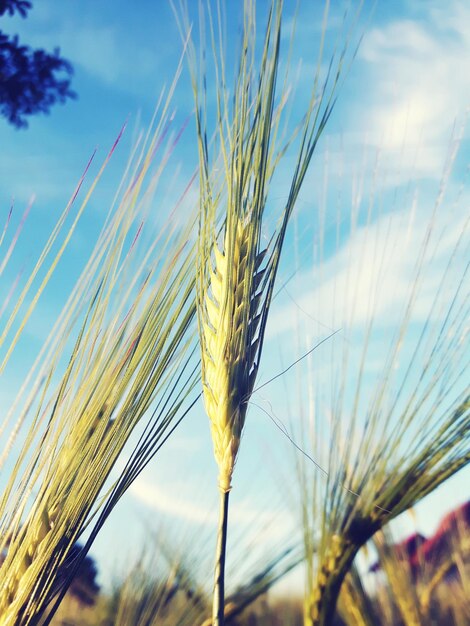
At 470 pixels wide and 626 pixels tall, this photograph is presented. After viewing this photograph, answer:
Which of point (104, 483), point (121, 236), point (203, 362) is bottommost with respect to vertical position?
point (104, 483)

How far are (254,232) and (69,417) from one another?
0.92ft

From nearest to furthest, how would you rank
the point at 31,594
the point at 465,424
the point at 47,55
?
the point at 31,594
the point at 465,424
the point at 47,55

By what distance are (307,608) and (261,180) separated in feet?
2.01

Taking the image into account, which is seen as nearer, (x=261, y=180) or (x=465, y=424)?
(x=261, y=180)

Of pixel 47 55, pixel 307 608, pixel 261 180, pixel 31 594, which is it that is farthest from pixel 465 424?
pixel 47 55

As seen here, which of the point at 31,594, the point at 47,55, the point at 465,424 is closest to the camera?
the point at 31,594

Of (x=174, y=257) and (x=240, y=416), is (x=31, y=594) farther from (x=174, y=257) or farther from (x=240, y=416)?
(x=174, y=257)

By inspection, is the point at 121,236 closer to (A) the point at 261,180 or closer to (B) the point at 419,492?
(A) the point at 261,180

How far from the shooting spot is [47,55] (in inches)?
115

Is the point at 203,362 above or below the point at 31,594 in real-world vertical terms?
above

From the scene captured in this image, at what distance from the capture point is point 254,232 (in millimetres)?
734

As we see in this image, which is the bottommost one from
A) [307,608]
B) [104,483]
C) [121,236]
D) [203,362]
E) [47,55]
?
[307,608]

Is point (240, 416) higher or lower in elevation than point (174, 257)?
lower

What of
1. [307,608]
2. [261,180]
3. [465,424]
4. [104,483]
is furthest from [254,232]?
[307,608]
